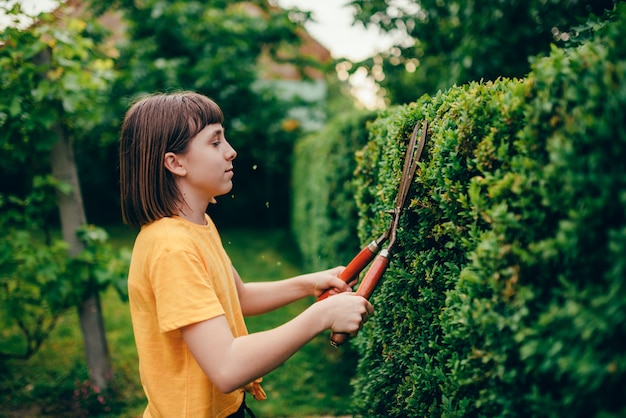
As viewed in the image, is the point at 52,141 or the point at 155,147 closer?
the point at 155,147

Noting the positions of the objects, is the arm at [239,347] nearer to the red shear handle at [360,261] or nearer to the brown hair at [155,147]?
the red shear handle at [360,261]

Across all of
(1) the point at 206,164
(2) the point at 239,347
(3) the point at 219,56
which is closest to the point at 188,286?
(2) the point at 239,347

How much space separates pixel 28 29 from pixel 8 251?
1.76 metres

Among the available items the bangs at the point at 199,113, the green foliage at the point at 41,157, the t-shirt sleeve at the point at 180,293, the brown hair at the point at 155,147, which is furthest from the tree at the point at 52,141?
the t-shirt sleeve at the point at 180,293

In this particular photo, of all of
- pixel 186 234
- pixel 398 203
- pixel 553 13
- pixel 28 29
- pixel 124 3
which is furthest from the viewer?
pixel 124 3

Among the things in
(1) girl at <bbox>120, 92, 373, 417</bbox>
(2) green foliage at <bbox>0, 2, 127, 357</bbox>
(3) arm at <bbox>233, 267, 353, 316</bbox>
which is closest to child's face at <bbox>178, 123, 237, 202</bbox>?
(1) girl at <bbox>120, 92, 373, 417</bbox>

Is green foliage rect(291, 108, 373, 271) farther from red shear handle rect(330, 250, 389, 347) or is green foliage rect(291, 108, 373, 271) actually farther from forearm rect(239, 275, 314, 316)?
red shear handle rect(330, 250, 389, 347)

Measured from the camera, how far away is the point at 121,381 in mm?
4637

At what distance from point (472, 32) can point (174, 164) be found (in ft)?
14.1

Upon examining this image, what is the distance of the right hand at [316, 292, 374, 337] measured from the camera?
69.1 inches

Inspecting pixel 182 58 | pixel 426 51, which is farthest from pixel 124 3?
pixel 426 51

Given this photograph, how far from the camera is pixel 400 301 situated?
229 centimetres

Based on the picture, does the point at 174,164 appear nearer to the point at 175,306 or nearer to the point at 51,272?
the point at 175,306

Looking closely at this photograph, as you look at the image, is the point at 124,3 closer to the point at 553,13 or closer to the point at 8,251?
the point at 8,251
